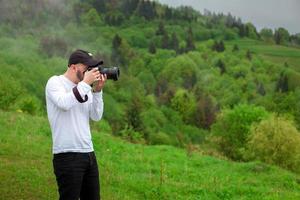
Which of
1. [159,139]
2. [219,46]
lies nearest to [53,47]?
[159,139]

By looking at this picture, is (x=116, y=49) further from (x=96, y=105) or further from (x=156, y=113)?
(x=96, y=105)

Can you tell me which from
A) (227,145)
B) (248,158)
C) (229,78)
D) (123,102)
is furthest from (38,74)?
(229,78)

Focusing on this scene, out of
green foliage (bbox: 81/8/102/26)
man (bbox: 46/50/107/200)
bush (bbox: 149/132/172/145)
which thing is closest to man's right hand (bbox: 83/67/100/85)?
man (bbox: 46/50/107/200)

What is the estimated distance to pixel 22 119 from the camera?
1680 cm

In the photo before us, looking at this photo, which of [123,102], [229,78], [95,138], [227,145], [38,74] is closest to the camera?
[95,138]

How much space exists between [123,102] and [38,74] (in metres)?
19.8

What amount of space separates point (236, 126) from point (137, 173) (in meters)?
47.9

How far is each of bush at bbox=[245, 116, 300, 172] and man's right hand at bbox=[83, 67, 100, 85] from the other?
3175cm

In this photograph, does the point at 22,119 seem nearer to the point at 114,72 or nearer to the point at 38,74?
the point at 114,72

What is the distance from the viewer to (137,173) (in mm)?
12008

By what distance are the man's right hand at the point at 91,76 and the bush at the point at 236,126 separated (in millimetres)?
53184

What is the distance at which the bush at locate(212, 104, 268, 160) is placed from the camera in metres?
58.1

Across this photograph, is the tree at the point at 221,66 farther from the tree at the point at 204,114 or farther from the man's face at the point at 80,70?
the man's face at the point at 80,70

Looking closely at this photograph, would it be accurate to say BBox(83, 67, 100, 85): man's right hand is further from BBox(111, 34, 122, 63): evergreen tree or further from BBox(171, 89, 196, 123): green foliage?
BBox(111, 34, 122, 63): evergreen tree
